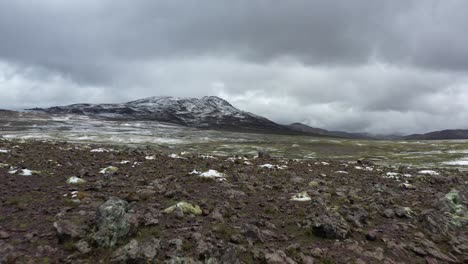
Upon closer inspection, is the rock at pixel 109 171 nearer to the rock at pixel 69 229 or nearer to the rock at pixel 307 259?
the rock at pixel 69 229

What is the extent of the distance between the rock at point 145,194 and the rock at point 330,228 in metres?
8.56

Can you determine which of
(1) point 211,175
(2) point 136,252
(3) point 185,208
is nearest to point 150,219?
(3) point 185,208

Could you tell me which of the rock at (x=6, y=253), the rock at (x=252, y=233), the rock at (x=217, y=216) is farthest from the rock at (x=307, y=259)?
the rock at (x=6, y=253)

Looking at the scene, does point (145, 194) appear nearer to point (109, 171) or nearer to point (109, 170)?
A: point (109, 171)

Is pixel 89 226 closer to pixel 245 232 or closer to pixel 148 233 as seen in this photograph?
pixel 148 233

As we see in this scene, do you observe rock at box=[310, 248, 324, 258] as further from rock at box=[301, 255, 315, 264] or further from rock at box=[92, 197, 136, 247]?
rock at box=[92, 197, 136, 247]

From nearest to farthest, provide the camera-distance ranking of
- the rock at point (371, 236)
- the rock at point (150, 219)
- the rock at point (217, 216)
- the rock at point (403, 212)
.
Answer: the rock at point (150, 219) → the rock at point (371, 236) → the rock at point (217, 216) → the rock at point (403, 212)

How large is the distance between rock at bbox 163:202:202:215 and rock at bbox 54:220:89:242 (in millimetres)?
3663

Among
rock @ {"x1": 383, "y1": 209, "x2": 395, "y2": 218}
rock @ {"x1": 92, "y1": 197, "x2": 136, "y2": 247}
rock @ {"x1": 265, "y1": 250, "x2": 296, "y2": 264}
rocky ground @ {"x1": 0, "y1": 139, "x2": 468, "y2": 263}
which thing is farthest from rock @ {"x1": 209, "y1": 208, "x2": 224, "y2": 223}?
rock @ {"x1": 383, "y1": 209, "x2": 395, "y2": 218}

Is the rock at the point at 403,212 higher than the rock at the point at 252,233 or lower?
higher

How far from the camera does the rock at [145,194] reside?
1580 centimetres

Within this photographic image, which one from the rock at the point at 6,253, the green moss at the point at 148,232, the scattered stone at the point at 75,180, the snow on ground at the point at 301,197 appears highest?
the scattered stone at the point at 75,180

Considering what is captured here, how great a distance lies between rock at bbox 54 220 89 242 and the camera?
10.6 metres

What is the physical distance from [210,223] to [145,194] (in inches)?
188
